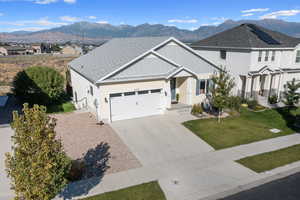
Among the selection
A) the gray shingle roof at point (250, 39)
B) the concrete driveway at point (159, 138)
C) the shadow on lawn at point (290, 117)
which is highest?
the gray shingle roof at point (250, 39)

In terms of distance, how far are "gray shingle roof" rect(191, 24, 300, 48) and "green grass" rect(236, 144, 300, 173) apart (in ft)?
39.5

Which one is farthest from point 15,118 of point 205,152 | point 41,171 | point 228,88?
point 228,88

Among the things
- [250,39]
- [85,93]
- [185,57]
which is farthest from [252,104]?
[85,93]

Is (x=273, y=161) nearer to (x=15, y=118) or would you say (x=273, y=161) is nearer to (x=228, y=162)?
(x=228, y=162)

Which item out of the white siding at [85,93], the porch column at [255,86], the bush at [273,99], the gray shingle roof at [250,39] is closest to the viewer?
the white siding at [85,93]

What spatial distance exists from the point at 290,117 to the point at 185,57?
392 inches

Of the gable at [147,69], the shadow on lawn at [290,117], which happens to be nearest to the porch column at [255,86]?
the shadow on lawn at [290,117]

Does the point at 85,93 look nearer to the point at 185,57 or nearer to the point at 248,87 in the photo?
the point at 185,57

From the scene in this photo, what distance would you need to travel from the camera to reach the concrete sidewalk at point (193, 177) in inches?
348

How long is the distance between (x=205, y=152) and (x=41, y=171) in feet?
28.8

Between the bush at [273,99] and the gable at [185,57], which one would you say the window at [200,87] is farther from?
the bush at [273,99]

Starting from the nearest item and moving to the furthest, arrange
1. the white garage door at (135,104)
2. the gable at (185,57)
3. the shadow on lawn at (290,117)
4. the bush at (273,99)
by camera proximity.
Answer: the shadow on lawn at (290,117), the white garage door at (135,104), the gable at (185,57), the bush at (273,99)

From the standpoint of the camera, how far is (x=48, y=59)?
5475cm

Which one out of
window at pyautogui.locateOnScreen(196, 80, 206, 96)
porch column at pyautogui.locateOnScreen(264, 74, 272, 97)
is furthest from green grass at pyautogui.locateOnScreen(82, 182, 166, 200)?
porch column at pyautogui.locateOnScreen(264, 74, 272, 97)
